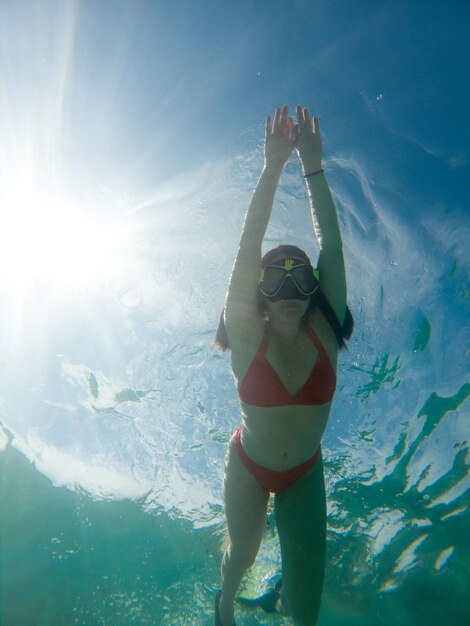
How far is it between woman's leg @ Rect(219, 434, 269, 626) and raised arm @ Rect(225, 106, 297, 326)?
1.58 m

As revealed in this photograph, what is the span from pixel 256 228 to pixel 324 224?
702 mm

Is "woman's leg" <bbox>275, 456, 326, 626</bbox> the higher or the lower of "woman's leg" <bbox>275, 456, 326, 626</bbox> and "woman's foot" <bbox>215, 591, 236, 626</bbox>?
the higher

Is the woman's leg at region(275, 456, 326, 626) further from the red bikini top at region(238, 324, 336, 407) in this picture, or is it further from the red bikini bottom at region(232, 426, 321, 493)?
the red bikini top at region(238, 324, 336, 407)

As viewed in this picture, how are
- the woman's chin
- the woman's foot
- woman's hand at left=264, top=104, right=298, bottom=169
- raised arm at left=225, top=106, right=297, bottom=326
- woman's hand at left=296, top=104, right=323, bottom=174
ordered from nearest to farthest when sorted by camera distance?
raised arm at left=225, top=106, right=297, bottom=326 → the woman's chin → woman's hand at left=264, top=104, right=298, bottom=169 → woman's hand at left=296, top=104, right=323, bottom=174 → the woman's foot

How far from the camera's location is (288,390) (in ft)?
9.96

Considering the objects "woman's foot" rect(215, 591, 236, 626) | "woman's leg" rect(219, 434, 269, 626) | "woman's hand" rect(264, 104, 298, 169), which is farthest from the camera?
"woman's foot" rect(215, 591, 236, 626)

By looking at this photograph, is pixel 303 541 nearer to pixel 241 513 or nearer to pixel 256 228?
pixel 241 513

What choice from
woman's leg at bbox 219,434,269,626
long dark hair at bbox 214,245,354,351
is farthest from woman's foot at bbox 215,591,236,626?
long dark hair at bbox 214,245,354,351

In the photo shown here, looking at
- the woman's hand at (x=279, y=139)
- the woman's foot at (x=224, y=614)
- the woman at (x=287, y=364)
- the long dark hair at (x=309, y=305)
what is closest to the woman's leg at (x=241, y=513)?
the woman at (x=287, y=364)

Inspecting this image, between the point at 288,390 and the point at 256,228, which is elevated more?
the point at 256,228

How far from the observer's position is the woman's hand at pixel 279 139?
10.3 feet

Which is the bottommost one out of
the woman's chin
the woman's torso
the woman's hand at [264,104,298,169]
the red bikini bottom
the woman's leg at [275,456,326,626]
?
the woman's leg at [275,456,326,626]

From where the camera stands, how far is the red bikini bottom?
11.0 feet

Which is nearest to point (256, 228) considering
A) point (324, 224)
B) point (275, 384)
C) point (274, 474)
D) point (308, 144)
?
point (324, 224)
